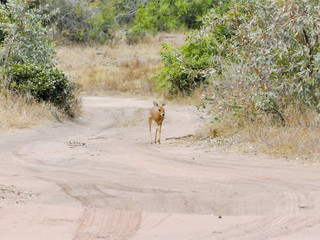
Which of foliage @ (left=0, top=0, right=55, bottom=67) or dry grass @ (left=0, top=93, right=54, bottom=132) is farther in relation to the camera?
foliage @ (left=0, top=0, right=55, bottom=67)

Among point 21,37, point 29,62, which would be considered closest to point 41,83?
point 29,62

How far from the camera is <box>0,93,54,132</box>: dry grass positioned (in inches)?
502

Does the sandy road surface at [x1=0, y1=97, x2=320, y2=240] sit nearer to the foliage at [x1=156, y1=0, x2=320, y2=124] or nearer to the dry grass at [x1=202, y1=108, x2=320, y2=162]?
the dry grass at [x1=202, y1=108, x2=320, y2=162]

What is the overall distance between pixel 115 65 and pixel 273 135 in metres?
22.6

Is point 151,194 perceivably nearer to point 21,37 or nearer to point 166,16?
point 21,37

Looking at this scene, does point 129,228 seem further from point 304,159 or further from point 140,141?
point 140,141

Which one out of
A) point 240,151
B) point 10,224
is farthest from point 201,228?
point 240,151

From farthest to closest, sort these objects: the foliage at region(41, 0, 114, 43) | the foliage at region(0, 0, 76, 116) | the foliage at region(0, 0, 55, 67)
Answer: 1. the foliage at region(41, 0, 114, 43)
2. the foliage at region(0, 0, 55, 67)
3. the foliage at region(0, 0, 76, 116)

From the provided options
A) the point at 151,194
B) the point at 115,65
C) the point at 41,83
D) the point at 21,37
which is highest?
the point at 21,37

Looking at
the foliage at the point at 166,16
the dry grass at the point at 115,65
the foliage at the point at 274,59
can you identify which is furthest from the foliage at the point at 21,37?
the foliage at the point at 166,16

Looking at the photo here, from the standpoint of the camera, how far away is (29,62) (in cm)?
1642

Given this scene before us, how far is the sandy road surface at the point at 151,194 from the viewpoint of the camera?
15.0ft

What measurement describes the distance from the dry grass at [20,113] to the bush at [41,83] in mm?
437

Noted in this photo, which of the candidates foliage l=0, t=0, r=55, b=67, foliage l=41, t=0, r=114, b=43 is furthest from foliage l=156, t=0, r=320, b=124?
foliage l=41, t=0, r=114, b=43
